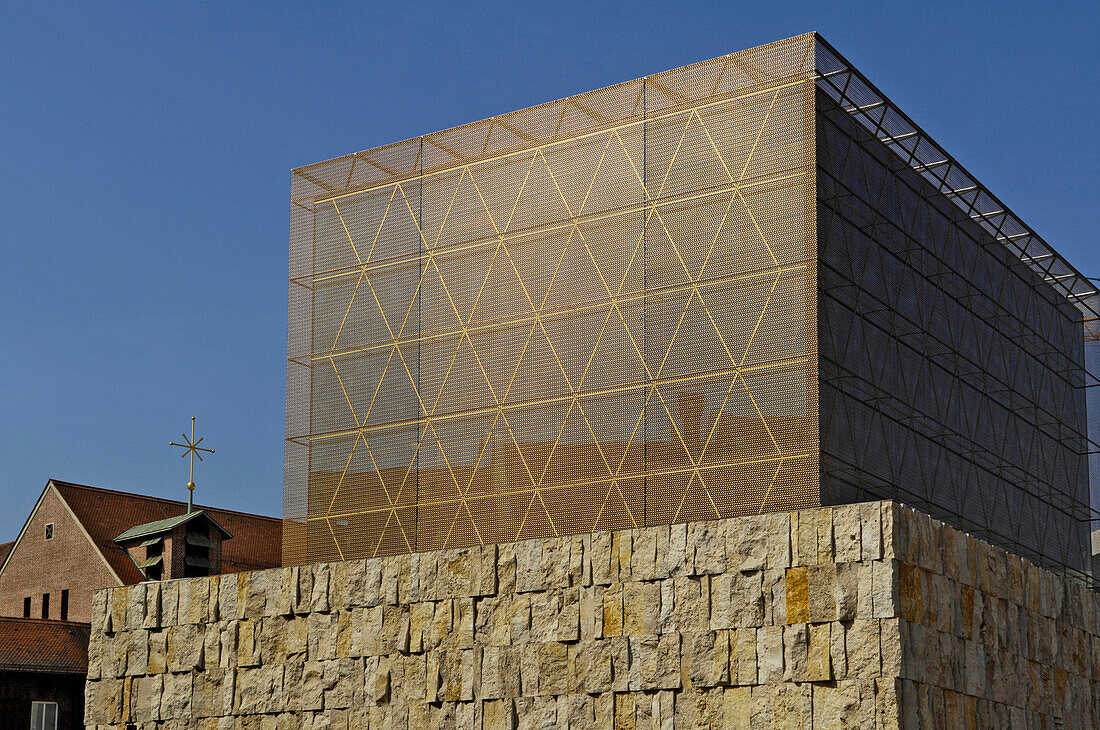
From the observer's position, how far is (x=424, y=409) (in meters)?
31.0

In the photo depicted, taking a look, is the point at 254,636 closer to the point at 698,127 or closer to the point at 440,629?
the point at 440,629

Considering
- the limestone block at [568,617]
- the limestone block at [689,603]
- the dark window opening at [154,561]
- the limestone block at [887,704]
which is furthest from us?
the dark window opening at [154,561]

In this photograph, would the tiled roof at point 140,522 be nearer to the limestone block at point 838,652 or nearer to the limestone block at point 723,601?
the limestone block at point 723,601

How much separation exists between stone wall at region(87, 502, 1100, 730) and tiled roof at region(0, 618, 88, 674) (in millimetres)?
6563

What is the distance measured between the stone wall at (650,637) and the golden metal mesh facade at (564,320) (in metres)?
3.31

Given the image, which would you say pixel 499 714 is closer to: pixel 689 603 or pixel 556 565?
pixel 556 565

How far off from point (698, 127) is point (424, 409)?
7.81 m

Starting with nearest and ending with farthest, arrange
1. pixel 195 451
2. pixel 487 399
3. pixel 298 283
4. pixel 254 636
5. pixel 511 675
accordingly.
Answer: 1. pixel 511 675
2. pixel 254 636
3. pixel 487 399
4. pixel 298 283
5. pixel 195 451

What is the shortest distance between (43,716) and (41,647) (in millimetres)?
1590

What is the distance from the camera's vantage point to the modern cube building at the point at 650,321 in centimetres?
2795

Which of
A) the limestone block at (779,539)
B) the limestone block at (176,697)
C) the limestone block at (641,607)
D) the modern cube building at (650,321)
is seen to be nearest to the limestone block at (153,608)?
the limestone block at (176,697)

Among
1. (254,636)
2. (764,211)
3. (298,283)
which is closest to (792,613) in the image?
(764,211)

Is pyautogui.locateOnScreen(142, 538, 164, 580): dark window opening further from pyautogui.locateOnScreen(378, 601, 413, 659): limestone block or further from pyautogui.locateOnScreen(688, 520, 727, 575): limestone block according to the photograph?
pyautogui.locateOnScreen(688, 520, 727, 575): limestone block

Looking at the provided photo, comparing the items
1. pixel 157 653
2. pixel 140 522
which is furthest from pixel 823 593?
pixel 140 522
